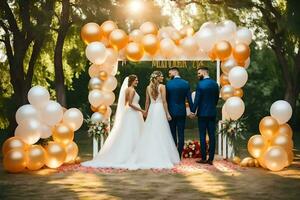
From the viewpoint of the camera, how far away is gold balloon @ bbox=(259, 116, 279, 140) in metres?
11.2

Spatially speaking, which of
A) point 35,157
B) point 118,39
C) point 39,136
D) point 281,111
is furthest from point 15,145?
point 281,111

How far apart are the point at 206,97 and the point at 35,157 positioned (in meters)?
3.87

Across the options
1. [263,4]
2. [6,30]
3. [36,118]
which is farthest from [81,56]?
[36,118]

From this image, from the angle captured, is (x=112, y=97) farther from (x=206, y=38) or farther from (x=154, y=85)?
(x=206, y=38)

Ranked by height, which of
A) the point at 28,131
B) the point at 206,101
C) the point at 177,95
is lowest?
the point at 28,131

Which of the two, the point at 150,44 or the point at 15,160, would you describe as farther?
the point at 150,44

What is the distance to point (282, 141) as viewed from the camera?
1105cm

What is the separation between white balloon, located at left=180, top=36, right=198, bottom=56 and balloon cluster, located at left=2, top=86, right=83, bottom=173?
2970mm

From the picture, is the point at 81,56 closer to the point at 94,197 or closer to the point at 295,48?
the point at 295,48

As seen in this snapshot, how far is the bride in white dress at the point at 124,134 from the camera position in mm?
11227

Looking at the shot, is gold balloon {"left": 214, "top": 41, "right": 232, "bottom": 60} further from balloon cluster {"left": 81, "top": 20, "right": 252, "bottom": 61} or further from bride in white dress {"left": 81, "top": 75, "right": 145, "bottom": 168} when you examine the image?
bride in white dress {"left": 81, "top": 75, "right": 145, "bottom": 168}

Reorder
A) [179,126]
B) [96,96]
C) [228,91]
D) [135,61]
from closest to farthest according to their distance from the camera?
[179,126] < [96,96] < [228,91] < [135,61]

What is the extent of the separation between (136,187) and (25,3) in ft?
26.5

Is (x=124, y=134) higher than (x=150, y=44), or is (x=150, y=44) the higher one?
(x=150, y=44)
